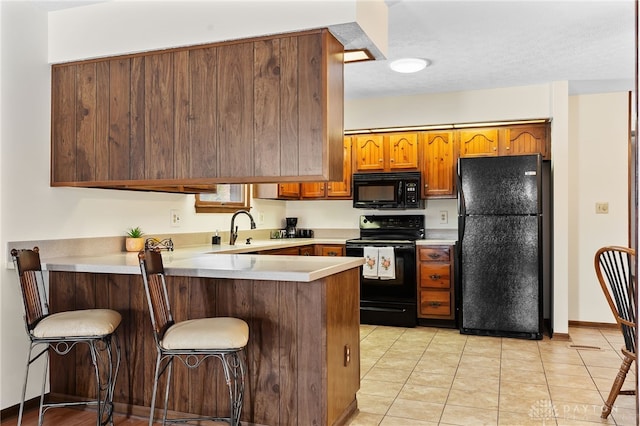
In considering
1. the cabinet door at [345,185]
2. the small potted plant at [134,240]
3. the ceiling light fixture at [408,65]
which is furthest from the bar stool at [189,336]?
the cabinet door at [345,185]

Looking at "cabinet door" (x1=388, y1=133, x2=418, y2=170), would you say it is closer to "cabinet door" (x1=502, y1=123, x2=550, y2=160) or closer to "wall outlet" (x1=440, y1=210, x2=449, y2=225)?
"wall outlet" (x1=440, y1=210, x2=449, y2=225)

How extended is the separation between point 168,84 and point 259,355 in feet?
5.33

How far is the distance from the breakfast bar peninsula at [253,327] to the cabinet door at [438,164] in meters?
2.60

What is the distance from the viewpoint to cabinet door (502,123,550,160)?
5.07 metres

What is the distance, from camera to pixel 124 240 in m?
3.64

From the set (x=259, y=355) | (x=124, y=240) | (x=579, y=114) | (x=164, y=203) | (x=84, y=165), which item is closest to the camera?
(x=259, y=355)

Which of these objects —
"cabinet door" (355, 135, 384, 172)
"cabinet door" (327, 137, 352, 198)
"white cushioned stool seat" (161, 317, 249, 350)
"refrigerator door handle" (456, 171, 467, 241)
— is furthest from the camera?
"cabinet door" (327, 137, 352, 198)

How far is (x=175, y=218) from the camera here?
4184mm

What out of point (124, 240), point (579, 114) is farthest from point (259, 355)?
point (579, 114)

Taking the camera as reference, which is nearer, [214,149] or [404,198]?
[214,149]

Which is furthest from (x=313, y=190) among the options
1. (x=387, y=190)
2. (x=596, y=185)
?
(x=596, y=185)

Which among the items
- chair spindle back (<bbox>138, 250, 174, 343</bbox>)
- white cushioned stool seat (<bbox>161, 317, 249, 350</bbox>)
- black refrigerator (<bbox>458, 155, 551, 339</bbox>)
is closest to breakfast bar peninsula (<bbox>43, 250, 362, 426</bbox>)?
chair spindle back (<bbox>138, 250, 174, 343</bbox>)

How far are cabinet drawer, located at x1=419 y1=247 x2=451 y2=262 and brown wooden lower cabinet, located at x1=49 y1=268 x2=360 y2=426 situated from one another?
2.23 m

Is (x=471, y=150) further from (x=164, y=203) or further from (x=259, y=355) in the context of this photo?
(x=259, y=355)
